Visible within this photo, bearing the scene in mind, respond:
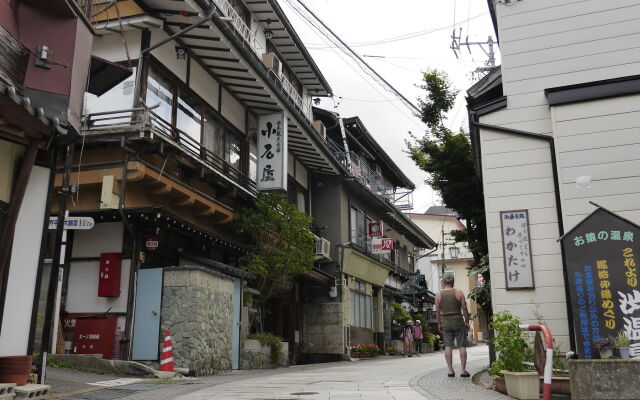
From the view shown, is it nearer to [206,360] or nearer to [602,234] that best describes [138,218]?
[206,360]

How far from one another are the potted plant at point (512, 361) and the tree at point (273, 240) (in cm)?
963

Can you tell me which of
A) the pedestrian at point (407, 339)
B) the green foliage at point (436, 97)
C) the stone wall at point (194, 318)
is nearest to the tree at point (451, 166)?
the green foliage at point (436, 97)

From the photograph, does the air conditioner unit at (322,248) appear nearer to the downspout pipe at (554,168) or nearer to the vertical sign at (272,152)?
the vertical sign at (272,152)

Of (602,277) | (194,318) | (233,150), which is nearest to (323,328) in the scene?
(233,150)

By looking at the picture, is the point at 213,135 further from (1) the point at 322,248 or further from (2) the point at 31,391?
(2) the point at 31,391

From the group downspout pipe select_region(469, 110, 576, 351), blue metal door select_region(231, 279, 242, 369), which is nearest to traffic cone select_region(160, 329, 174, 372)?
blue metal door select_region(231, 279, 242, 369)

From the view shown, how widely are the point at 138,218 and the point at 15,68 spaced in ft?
17.0

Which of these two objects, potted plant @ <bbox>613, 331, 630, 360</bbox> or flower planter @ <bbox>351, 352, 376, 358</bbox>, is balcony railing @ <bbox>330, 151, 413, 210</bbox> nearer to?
flower planter @ <bbox>351, 352, 376, 358</bbox>

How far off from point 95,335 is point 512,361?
9.76 metres

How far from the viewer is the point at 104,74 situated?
11.3 m

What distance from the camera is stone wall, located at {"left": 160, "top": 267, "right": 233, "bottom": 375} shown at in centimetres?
1245

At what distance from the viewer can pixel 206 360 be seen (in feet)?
42.0

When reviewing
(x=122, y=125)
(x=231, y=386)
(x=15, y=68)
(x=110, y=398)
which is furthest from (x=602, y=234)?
(x=122, y=125)

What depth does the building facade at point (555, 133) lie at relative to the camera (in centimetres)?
1012
